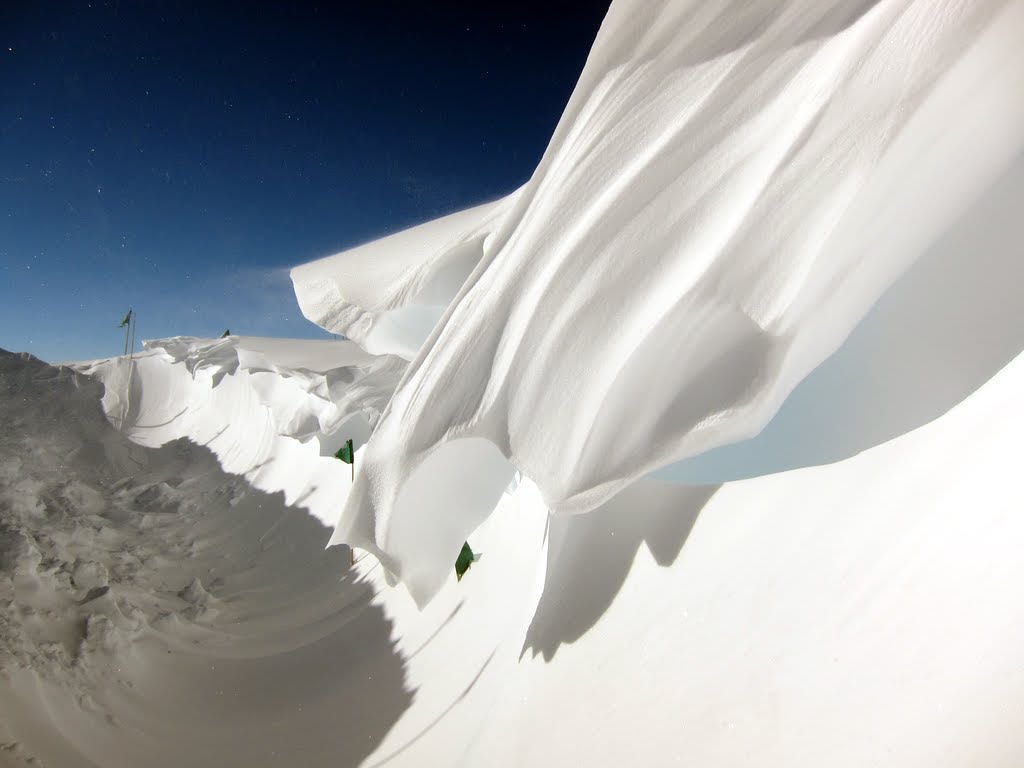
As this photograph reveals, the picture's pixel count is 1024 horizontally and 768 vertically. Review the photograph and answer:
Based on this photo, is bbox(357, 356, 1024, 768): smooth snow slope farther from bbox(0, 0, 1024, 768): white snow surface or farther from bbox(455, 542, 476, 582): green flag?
bbox(455, 542, 476, 582): green flag

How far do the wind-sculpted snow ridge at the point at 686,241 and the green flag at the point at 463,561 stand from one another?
2.61 feet

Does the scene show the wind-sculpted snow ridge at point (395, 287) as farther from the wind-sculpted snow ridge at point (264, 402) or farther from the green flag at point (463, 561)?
the wind-sculpted snow ridge at point (264, 402)

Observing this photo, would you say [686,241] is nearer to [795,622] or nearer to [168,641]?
[795,622]

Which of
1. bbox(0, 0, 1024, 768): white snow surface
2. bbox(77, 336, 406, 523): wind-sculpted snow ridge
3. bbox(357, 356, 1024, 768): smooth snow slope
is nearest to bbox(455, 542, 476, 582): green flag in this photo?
bbox(0, 0, 1024, 768): white snow surface

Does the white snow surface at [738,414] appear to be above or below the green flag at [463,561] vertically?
above

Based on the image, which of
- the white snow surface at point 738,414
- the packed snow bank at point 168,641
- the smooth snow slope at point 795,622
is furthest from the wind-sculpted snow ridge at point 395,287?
the packed snow bank at point 168,641

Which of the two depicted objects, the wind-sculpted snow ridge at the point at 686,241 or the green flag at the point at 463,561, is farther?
the green flag at the point at 463,561

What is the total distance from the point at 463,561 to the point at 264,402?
367 cm

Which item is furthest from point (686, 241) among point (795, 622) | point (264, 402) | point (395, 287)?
point (264, 402)

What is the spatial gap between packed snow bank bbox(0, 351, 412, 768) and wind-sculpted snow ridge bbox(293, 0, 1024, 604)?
84 cm

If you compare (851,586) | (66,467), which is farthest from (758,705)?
(66,467)

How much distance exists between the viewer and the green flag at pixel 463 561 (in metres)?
1.86

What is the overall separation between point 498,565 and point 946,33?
157 centimetres

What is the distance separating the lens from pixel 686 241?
2.63 feet
